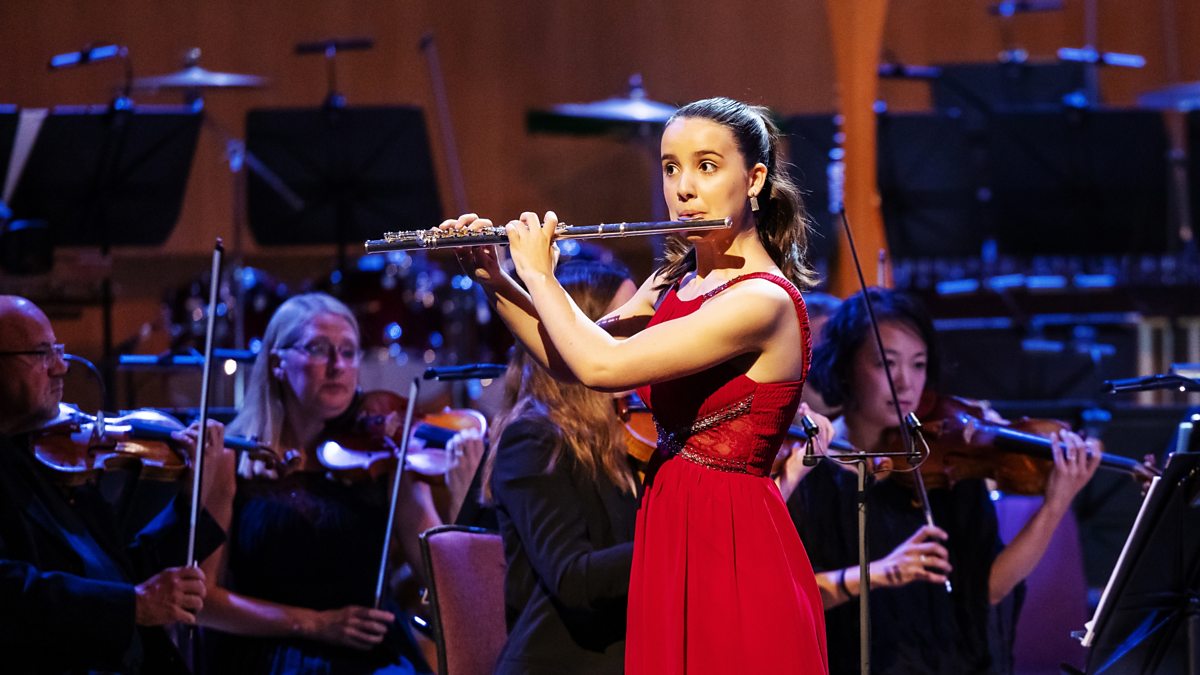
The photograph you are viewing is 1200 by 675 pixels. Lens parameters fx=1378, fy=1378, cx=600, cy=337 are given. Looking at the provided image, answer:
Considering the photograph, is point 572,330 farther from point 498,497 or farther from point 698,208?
point 498,497

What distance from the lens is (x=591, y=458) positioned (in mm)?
2627

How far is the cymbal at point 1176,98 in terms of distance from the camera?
6395 millimetres

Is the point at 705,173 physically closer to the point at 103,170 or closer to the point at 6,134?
the point at 6,134

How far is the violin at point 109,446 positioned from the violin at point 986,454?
1.60 meters

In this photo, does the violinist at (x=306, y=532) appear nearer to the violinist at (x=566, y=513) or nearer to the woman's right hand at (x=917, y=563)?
the violinist at (x=566, y=513)

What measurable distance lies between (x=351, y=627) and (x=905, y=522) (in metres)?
1.28

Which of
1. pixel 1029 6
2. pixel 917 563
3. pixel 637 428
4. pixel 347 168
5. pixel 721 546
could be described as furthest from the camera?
pixel 1029 6

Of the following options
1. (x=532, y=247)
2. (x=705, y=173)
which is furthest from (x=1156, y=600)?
(x=532, y=247)

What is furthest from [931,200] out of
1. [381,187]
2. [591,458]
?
[591,458]

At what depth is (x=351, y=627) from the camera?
3.09 m

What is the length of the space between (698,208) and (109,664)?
4.82ft

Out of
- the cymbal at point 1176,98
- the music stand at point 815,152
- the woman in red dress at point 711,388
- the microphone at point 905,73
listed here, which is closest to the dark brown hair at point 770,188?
the woman in red dress at point 711,388

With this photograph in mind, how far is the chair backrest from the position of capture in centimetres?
269

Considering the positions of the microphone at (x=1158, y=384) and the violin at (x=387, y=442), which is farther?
the violin at (x=387, y=442)
